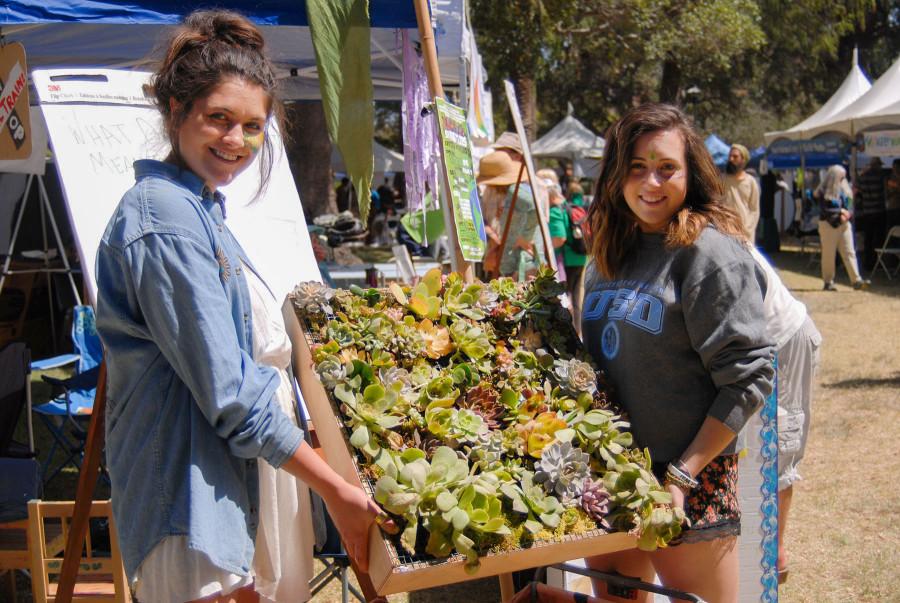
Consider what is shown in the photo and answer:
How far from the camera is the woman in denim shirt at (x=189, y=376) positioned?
1.39 metres

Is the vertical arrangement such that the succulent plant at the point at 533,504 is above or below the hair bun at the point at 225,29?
below

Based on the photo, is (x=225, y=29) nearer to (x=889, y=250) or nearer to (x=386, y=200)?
(x=889, y=250)

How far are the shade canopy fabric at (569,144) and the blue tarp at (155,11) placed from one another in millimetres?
15963

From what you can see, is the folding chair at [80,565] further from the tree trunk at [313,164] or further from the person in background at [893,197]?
the person in background at [893,197]

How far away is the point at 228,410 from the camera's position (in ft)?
4.62


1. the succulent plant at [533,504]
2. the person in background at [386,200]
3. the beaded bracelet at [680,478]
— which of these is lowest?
the person in background at [386,200]

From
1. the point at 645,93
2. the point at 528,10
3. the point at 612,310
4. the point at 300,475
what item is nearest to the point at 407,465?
the point at 300,475

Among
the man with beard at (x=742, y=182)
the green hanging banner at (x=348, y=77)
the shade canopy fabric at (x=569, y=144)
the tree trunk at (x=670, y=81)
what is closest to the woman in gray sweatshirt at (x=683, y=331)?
the green hanging banner at (x=348, y=77)

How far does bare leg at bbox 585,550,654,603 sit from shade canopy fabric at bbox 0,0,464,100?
1.35 meters

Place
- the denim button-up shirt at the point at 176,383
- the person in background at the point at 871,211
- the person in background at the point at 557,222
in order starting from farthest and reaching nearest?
the person in background at the point at 871,211 → the person in background at the point at 557,222 → the denim button-up shirt at the point at 176,383

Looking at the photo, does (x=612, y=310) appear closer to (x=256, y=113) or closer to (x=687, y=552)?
(x=687, y=552)

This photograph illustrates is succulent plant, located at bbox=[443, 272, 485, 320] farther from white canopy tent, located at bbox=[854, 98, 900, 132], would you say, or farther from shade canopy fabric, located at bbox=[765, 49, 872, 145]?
shade canopy fabric, located at bbox=[765, 49, 872, 145]

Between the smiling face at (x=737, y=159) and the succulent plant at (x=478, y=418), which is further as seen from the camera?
the smiling face at (x=737, y=159)

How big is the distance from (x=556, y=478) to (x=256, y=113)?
2.98 ft
